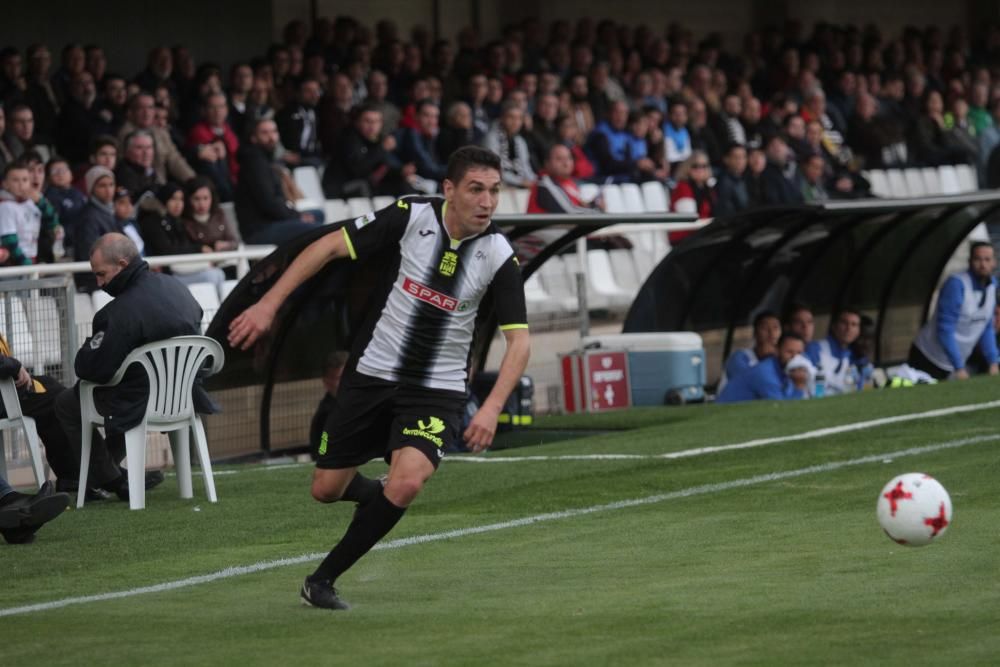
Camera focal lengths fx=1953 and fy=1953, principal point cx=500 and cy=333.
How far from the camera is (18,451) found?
1314 cm

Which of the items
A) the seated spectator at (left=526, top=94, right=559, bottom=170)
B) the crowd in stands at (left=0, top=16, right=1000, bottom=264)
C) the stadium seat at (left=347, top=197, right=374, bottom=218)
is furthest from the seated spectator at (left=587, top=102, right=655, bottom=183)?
the stadium seat at (left=347, top=197, right=374, bottom=218)

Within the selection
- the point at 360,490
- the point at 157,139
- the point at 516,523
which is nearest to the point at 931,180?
the point at 157,139

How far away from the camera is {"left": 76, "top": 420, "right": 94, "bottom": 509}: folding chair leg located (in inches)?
462

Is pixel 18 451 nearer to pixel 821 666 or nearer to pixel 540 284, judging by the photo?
pixel 540 284

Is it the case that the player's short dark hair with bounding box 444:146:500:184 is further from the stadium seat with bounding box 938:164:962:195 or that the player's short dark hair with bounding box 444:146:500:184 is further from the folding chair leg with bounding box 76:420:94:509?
the stadium seat with bounding box 938:164:962:195

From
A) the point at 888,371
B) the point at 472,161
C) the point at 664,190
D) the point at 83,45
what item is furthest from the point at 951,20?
the point at 472,161

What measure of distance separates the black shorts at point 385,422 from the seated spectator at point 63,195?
8462 millimetres

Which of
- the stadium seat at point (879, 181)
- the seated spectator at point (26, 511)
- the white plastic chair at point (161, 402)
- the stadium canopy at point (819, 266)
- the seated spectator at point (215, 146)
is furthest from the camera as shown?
the stadium seat at point (879, 181)

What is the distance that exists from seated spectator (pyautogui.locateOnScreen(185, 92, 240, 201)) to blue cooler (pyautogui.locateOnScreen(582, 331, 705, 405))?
12.6 ft

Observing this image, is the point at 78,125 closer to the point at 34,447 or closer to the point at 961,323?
the point at 34,447

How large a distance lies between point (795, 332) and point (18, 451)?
320 inches

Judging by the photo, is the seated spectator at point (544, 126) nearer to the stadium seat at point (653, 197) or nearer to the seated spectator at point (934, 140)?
the stadium seat at point (653, 197)

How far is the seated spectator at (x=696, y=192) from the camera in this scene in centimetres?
2200

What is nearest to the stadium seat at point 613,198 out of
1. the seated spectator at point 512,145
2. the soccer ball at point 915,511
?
the seated spectator at point 512,145
